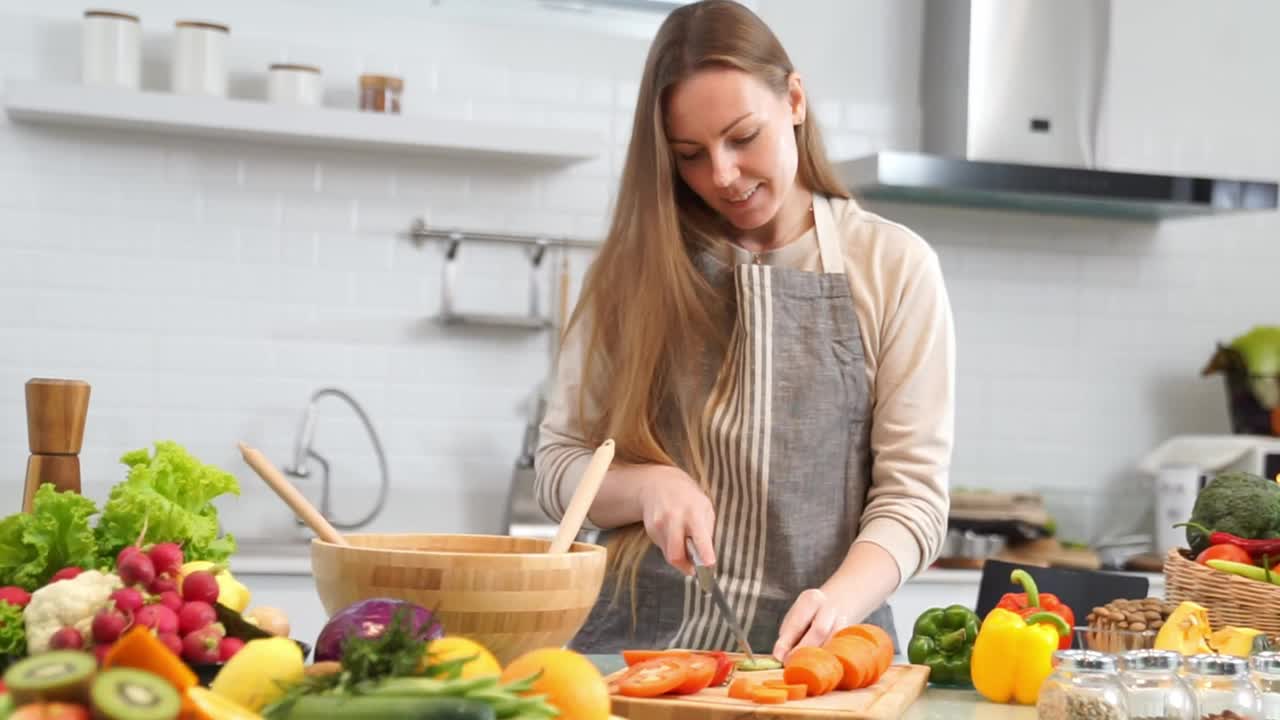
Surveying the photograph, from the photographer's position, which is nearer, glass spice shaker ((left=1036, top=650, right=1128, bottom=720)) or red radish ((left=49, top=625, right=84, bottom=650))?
red radish ((left=49, top=625, right=84, bottom=650))

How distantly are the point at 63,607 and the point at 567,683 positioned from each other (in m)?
0.43

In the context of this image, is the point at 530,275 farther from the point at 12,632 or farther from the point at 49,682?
the point at 49,682

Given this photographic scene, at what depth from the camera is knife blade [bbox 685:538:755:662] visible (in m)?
1.58

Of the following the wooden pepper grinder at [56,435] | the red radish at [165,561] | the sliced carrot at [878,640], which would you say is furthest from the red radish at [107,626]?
the sliced carrot at [878,640]

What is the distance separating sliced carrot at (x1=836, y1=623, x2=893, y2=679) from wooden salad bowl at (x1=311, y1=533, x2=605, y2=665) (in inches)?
15.2

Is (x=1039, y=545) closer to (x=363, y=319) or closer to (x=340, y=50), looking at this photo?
(x=363, y=319)

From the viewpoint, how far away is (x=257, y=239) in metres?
4.15

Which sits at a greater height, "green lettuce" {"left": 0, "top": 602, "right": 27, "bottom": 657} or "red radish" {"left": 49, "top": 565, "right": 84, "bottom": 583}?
Result: "red radish" {"left": 49, "top": 565, "right": 84, "bottom": 583}

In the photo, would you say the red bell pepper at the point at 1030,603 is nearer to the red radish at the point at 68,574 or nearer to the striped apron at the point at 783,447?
the striped apron at the point at 783,447

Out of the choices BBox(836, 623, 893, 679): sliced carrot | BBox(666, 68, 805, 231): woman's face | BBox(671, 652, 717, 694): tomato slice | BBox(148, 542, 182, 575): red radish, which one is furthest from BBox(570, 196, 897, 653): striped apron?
BBox(148, 542, 182, 575): red radish

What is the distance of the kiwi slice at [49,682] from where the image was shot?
773mm

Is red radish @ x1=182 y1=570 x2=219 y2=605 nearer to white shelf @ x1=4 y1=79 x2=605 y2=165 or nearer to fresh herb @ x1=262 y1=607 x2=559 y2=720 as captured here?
fresh herb @ x1=262 y1=607 x2=559 y2=720

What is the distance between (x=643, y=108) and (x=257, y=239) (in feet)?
7.60

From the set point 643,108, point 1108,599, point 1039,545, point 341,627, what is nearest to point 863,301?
point 643,108
